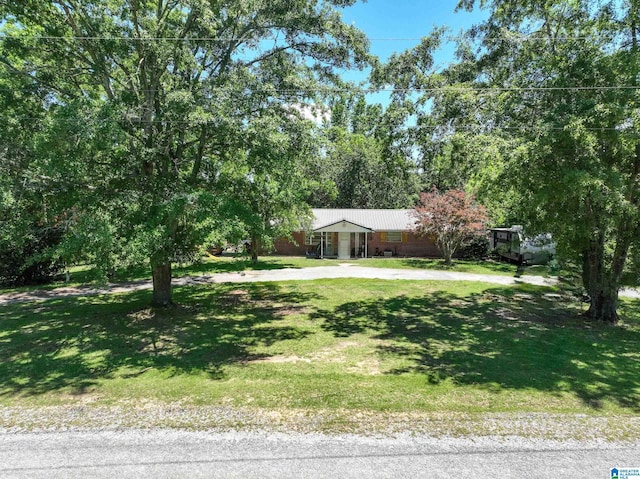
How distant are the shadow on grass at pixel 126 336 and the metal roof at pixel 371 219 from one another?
1553cm

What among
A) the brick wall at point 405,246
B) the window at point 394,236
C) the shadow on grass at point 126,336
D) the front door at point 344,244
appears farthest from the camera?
the window at point 394,236

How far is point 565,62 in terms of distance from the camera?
8484mm

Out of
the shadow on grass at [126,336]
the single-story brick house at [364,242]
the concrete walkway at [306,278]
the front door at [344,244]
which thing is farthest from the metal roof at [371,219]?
the shadow on grass at [126,336]

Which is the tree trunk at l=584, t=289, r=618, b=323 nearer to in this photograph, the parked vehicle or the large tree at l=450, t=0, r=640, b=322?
the large tree at l=450, t=0, r=640, b=322

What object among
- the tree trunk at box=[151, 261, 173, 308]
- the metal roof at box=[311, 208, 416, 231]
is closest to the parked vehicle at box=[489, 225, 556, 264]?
the metal roof at box=[311, 208, 416, 231]

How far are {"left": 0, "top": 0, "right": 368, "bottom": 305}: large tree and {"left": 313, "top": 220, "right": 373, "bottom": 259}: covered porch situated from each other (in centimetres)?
1660

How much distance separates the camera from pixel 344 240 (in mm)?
27562

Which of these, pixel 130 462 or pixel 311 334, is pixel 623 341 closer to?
pixel 311 334

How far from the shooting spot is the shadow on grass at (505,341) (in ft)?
19.4

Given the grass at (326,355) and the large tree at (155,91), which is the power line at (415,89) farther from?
the grass at (326,355)

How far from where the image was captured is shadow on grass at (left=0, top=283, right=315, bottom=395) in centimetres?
646

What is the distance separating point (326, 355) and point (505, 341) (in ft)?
13.5

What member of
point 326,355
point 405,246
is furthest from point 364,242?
point 326,355

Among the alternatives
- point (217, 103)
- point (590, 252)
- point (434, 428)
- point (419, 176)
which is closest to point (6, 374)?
point (217, 103)
